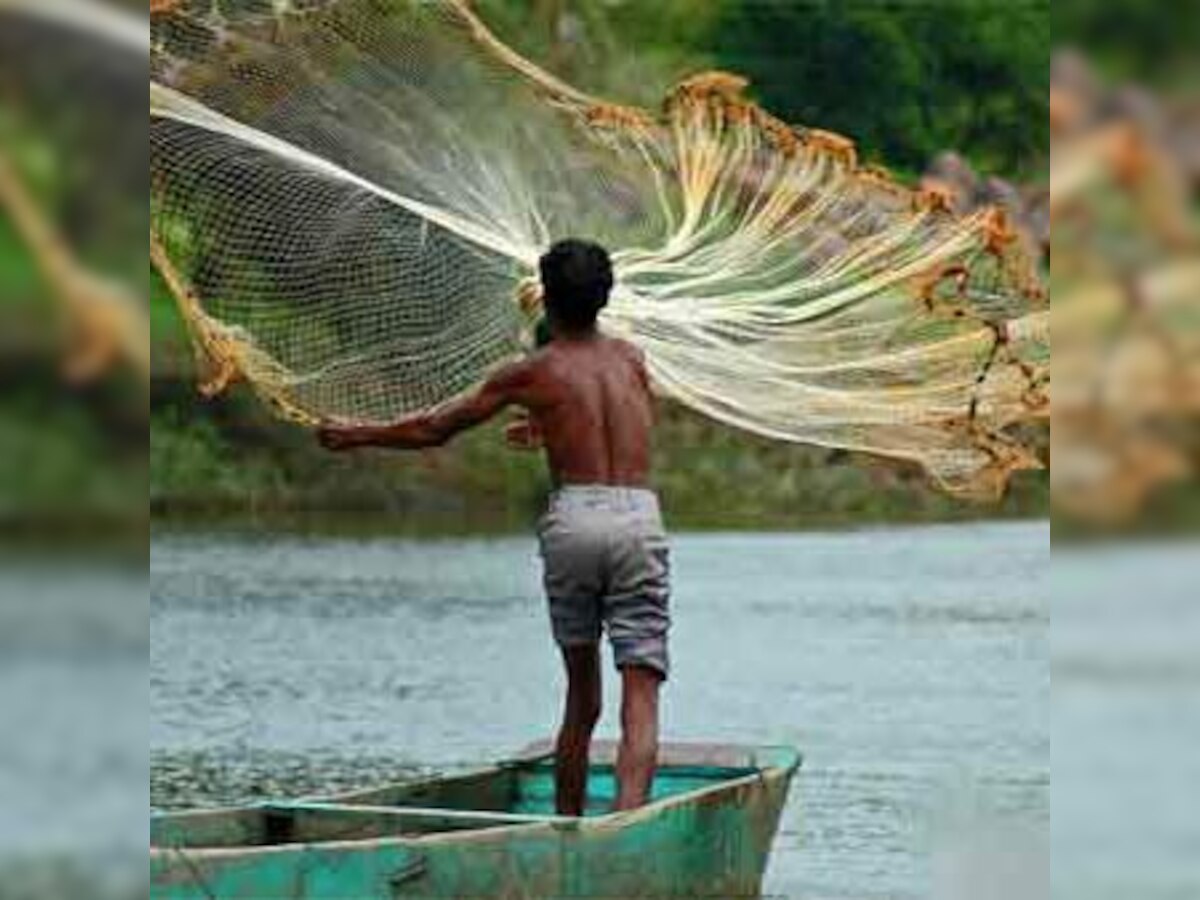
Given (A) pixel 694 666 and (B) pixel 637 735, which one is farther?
(A) pixel 694 666

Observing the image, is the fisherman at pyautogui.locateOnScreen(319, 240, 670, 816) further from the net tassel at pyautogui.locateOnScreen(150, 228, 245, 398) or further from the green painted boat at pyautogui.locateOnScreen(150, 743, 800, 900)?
the net tassel at pyautogui.locateOnScreen(150, 228, 245, 398)

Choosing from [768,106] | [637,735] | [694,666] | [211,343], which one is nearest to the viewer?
[637,735]

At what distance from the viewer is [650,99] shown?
6773mm

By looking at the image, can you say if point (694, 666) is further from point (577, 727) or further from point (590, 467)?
point (590, 467)

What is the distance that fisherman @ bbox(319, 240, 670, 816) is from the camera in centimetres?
309

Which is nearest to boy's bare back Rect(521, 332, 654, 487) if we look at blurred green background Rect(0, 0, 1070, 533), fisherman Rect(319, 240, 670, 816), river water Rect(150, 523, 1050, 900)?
fisherman Rect(319, 240, 670, 816)

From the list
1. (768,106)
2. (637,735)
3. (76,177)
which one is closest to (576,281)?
(637,735)

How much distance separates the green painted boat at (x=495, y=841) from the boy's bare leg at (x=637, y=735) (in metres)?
0.05

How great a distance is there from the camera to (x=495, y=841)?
290cm

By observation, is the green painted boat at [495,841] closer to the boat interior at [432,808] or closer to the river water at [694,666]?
the boat interior at [432,808]

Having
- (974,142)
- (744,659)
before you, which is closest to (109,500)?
(744,659)

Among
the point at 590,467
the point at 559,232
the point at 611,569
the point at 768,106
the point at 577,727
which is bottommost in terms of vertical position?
the point at 577,727

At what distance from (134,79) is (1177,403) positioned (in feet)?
2.22

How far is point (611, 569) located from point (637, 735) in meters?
0.20
